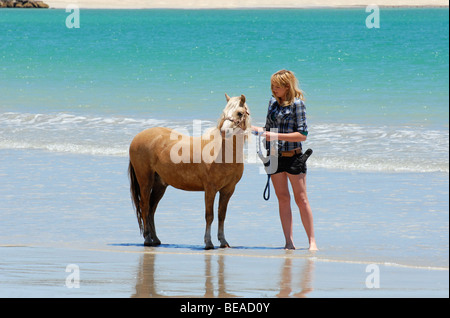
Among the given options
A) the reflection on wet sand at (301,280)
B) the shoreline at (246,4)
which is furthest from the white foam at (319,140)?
the shoreline at (246,4)

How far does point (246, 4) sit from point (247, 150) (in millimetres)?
97521

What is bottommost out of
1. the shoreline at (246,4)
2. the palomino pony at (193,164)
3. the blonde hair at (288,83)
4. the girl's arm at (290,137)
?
the palomino pony at (193,164)

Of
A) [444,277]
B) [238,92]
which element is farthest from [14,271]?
[238,92]

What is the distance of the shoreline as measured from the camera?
104m

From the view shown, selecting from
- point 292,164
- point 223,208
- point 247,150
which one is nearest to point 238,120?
point 292,164

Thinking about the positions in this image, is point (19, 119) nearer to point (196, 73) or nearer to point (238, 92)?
point (238, 92)

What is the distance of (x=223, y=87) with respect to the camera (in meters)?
22.8

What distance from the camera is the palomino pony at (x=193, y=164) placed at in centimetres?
648

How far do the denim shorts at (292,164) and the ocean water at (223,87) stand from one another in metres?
4.69

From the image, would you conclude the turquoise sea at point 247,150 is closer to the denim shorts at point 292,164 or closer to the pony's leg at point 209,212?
the pony's leg at point 209,212

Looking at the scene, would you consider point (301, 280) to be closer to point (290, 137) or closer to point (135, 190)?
point (290, 137)

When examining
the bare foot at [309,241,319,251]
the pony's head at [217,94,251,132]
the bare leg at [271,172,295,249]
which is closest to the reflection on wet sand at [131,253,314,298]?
the bare foot at [309,241,319,251]

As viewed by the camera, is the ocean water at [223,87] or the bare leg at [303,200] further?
the ocean water at [223,87]

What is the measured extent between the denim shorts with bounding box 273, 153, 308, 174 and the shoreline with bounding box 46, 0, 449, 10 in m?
99.3
